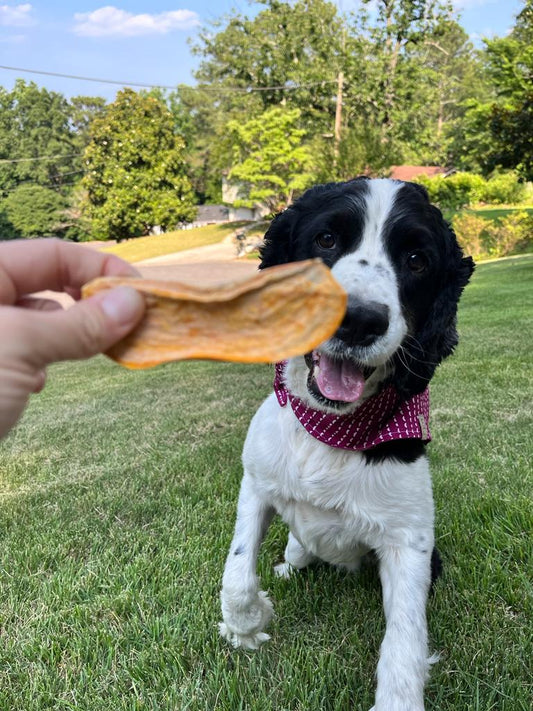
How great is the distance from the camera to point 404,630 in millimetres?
1911

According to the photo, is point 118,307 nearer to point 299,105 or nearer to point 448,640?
point 448,640

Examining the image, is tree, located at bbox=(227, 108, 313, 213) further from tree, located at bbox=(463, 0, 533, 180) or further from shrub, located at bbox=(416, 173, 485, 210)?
tree, located at bbox=(463, 0, 533, 180)

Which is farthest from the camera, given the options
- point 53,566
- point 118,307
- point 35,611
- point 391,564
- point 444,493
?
point 444,493

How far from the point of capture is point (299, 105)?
120 feet

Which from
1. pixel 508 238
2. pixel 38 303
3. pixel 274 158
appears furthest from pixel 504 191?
pixel 38 303

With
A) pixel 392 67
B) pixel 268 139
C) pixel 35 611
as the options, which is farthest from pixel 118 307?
pixel 392 67

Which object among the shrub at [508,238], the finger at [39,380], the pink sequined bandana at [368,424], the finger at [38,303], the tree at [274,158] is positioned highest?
the tree at [274,158]

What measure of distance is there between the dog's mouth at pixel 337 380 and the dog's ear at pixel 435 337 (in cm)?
26

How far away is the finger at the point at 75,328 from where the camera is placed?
1.04m

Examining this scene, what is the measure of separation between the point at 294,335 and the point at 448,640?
1.69 m

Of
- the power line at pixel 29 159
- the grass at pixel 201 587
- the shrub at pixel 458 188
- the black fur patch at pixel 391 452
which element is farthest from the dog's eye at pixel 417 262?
the power line at pixel 29 159

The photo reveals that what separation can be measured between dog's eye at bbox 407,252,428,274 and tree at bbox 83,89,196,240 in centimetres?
4390

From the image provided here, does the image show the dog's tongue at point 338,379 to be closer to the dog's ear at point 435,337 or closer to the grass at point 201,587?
the dog's ear at point 435,337

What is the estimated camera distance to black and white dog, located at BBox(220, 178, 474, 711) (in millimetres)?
1986
